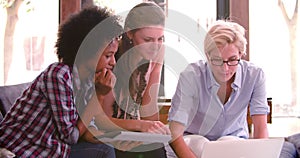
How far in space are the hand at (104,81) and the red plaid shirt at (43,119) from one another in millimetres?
209

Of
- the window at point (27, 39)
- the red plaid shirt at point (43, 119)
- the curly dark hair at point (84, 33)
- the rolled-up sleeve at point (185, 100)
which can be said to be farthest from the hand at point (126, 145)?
the window at point (27, 39)

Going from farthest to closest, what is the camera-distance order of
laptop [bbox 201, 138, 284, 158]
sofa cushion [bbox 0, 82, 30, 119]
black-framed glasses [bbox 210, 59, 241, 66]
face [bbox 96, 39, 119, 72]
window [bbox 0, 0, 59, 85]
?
1. window [bbox 0, 0, 59, 85]
2. sofa cushion [bbox 0, 82, 30, 119]
3. black-framed glasses [bbox 210, 59, 241, 66]
4. face [bbox 96, 39, 119, 72]
5. laptop [bbox 201, 138, 284, 158]

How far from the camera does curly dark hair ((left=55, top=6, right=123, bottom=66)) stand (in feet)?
6.16

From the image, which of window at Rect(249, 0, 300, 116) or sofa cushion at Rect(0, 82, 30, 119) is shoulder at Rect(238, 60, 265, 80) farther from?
window at Rect(249, 0, 300, 116)

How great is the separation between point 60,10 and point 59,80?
190 centimetres

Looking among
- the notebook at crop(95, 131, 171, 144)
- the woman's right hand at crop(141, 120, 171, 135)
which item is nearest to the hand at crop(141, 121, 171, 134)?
the woman's right hand at crop(141, 120, 171, 135)

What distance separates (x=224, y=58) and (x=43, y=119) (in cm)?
84

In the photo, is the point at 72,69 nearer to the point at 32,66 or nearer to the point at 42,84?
the point at 42,84

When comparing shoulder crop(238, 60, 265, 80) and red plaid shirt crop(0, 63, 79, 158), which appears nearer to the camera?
red plaid shirt crop(0, 63, 79, 158)

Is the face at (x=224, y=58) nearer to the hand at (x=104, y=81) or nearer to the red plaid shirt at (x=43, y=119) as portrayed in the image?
the hand at (x=104, y=81)

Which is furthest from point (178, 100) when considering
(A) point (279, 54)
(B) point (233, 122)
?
(A) point (279, 54)

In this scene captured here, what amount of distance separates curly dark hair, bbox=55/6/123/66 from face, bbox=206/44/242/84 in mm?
462

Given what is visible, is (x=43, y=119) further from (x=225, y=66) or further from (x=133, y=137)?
(x=225, y=66)

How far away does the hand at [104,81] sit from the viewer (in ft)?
6.46
